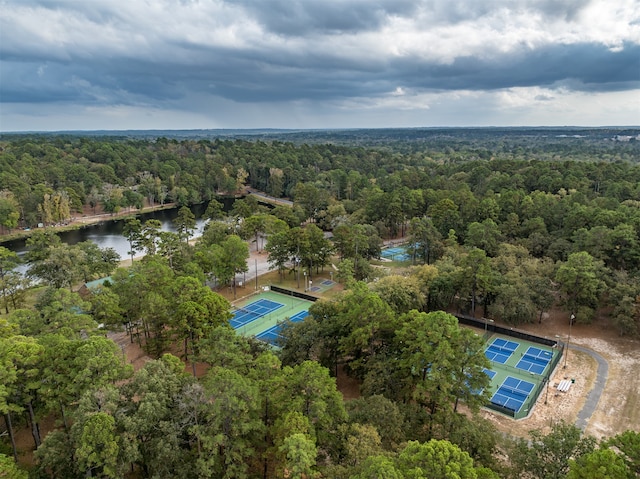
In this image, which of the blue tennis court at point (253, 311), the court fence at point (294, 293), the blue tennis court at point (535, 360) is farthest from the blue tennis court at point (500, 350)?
the blue tennis court at point (253, 311)

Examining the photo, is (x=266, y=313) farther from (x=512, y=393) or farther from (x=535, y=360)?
(x=535, y=360)

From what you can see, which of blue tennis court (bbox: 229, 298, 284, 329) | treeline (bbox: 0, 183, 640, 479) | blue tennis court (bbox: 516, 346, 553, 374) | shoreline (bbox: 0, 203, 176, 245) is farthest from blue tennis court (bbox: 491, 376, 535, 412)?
shoreline (bbox: 0, 203, 176, 245)

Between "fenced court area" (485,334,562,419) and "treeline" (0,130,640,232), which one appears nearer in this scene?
"fenced court area" (485,334,562,419)

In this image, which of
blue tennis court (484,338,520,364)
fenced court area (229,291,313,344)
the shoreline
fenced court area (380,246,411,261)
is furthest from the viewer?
the shoreline

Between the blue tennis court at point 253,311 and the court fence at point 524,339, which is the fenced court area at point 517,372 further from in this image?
the blue tennis court at point 253,311

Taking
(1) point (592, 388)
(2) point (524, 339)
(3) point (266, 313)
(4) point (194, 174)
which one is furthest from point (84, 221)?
(1) point (592, 388)

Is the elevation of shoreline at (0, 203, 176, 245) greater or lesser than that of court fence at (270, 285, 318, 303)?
Answer: lesser

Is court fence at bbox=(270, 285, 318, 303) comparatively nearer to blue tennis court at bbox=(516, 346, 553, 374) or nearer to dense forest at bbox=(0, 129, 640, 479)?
dense forest at bbox=(0, 129, 640, 479)

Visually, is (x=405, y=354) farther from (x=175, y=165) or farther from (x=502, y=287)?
(x=175, y=165)

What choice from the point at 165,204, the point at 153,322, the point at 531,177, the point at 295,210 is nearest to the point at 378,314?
the point at 153,322
